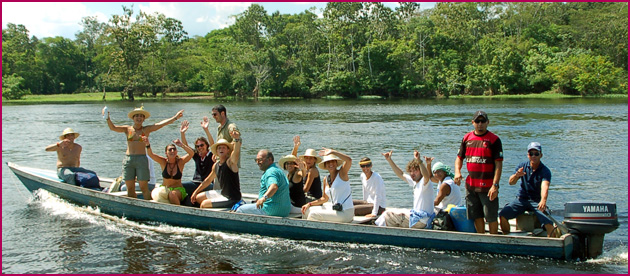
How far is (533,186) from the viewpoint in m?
8.05

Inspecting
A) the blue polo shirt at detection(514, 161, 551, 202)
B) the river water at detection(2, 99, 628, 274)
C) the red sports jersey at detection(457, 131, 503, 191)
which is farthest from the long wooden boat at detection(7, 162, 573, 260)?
the red sports jersey at detection(457, 131, 503, 191)

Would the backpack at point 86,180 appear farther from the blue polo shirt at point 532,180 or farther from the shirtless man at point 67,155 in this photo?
the blue polo shirt at point 532,180

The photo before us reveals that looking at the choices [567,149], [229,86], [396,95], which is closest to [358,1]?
[396,95]

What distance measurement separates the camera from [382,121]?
109ft

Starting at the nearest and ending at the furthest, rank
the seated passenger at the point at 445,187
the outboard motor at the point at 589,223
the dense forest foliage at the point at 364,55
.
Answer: the outboard motor at the point at 589,223, the seated passenger at the point at 445,187, the dense forest foliage at the point at 364,55

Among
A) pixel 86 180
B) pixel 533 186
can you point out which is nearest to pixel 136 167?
pixel 86 180

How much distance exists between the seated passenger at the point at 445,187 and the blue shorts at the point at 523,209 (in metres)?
0.74

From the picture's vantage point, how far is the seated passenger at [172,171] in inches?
401

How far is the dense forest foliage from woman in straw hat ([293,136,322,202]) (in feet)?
171

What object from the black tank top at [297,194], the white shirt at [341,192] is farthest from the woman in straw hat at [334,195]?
the black tank top at [297,194]

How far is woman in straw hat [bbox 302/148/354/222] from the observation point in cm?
867

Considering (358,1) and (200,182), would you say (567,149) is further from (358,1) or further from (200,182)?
(358,1)

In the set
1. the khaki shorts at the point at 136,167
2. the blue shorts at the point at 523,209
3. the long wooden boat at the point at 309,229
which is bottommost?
the long wooden boat at the point at 309,229

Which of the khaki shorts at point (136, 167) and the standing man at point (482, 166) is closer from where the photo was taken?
the standing man at point (482, 166)
